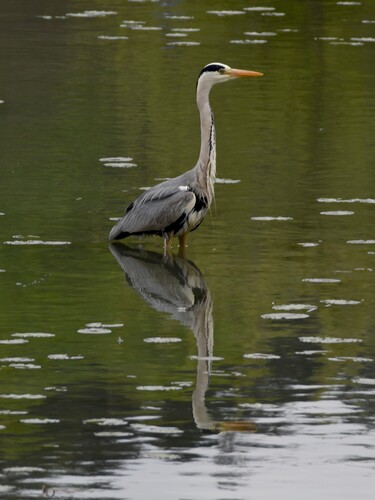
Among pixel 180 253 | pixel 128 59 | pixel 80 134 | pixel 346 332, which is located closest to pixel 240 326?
pixel 346 332

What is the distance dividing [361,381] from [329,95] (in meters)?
12.6

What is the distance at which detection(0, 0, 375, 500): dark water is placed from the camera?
327 inches

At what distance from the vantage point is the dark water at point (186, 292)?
8.31m

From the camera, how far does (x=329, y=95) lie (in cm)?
2200

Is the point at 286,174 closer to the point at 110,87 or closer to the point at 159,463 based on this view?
the point at 110,87

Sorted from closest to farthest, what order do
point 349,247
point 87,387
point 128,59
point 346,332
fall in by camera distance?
point 87,387, point 346,332, point 349,247, point 128,59

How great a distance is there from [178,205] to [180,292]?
1.38 meters

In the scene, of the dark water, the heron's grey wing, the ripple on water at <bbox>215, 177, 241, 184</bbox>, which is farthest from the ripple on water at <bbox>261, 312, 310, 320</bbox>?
the ripple on water at <bbox>215, 177, 241, 184</bbox>

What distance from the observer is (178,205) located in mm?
13352

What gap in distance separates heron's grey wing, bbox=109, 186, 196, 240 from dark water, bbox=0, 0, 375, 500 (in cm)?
21

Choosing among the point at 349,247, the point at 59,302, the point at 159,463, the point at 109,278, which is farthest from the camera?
the point at 349,247

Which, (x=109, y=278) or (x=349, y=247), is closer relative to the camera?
(x=109, y=278)

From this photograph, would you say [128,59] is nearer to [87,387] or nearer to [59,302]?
[59,302]

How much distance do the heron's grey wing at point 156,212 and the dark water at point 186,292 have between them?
0.21 metres
